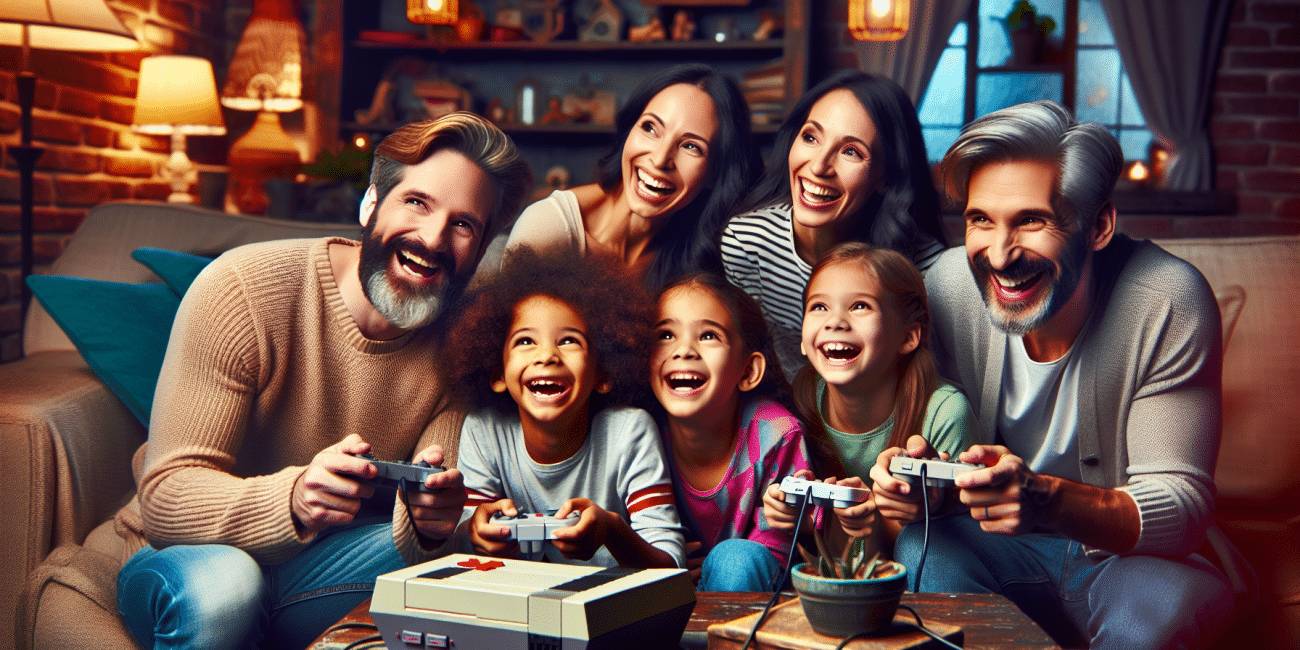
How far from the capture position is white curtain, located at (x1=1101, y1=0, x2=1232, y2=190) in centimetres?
352

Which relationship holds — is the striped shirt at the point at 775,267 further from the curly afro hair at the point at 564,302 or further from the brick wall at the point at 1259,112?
the brick wall at the point at 1259,112

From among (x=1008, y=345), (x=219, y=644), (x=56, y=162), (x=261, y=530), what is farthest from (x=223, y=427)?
(x=56, y=162)

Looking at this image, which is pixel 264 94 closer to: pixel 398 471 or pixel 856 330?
pixel 398 471

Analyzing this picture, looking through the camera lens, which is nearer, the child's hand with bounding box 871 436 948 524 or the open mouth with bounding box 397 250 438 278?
the child's hand with bounding box 871 436 948 524

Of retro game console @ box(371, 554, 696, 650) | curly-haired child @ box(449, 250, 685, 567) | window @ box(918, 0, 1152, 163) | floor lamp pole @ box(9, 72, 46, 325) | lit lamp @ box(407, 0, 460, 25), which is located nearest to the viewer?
retro game console @ box(371, 554, 696, 650)

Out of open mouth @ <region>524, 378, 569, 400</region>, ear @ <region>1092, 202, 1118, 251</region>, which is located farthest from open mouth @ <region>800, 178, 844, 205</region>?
open mouth @ <region>524, 378, 569, 400</region>

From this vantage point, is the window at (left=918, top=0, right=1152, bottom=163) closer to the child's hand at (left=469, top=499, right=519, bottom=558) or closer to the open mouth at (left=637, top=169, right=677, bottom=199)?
the open mouth at (left=637, top=169, right=677, bottom=199)

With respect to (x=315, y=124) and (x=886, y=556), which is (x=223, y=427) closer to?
(x=886, y=556)

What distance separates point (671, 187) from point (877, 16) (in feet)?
4.76

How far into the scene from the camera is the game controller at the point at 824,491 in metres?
1.24

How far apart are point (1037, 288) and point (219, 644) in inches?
46.1

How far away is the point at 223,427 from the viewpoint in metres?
1.37

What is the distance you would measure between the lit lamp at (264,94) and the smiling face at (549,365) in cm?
216

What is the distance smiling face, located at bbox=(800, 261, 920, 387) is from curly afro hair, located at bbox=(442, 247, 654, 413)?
0.82 ft
